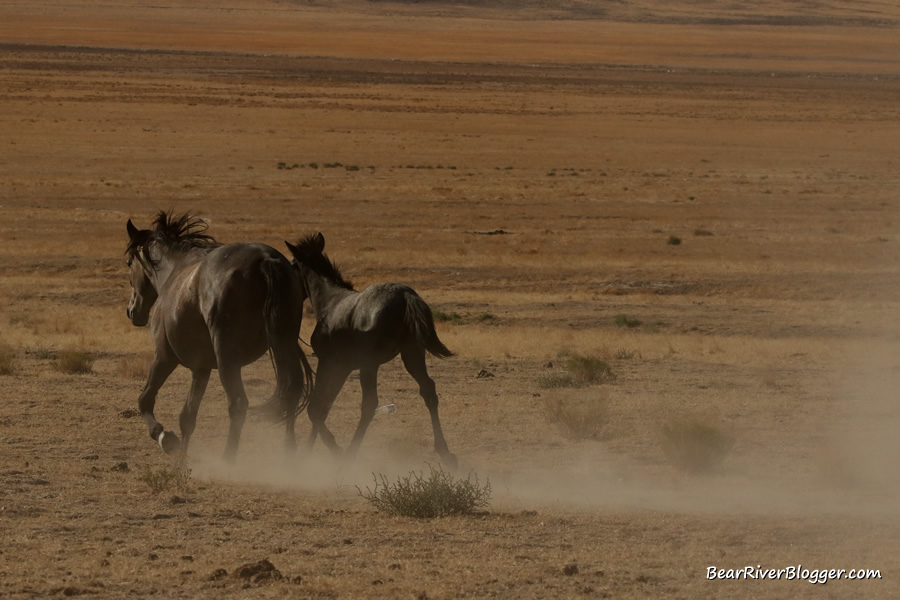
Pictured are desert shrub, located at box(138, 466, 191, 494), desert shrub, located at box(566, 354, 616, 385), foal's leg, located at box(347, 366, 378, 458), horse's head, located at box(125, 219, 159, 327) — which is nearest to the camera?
desert shrub, located at box(138, 466, 191, 494)

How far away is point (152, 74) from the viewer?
234ft

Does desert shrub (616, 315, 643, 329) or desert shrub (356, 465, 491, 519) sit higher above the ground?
desert shrub (356, 465, 491, 519)

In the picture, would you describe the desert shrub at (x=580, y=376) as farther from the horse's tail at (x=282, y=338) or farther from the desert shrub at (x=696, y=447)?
the horse's tail at (x=282, y=338)

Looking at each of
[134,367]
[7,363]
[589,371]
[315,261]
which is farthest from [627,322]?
[315,261]

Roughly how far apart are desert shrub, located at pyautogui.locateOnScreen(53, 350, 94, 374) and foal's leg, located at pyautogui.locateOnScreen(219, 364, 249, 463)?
423 cm

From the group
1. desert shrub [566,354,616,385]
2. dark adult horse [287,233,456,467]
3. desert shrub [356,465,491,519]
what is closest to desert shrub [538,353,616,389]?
desert shrub [566,354,616,385]

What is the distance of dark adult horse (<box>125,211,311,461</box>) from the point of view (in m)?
8.05

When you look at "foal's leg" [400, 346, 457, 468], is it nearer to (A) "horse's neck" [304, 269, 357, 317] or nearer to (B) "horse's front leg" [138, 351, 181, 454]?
(A) "horse's neck" [304, 269, 357, 317]

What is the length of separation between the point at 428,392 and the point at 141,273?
7.87 feet

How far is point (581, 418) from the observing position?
31.5 ft

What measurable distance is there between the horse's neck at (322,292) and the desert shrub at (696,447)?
2.45 m

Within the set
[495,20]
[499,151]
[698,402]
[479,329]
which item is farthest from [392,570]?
[495,20]

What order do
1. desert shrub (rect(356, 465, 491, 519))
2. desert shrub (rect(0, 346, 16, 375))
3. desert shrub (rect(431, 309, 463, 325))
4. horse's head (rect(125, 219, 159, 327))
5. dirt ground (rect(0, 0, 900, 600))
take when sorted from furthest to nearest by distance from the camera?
desert shrub (rect(431, 309, 463, 325)), desert shrub (rect(0, 346, 16, 375)), horse's head (rect(125, 219, 159, 327)), desert shrub (rect(356, 465, 491, 519)), dirt ground (rect(0, 0, 900, 600))

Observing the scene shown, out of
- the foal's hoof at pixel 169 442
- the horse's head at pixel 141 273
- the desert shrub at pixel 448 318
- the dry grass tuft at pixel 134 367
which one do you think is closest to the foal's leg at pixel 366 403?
the foal's hoof at pixel 169 442
